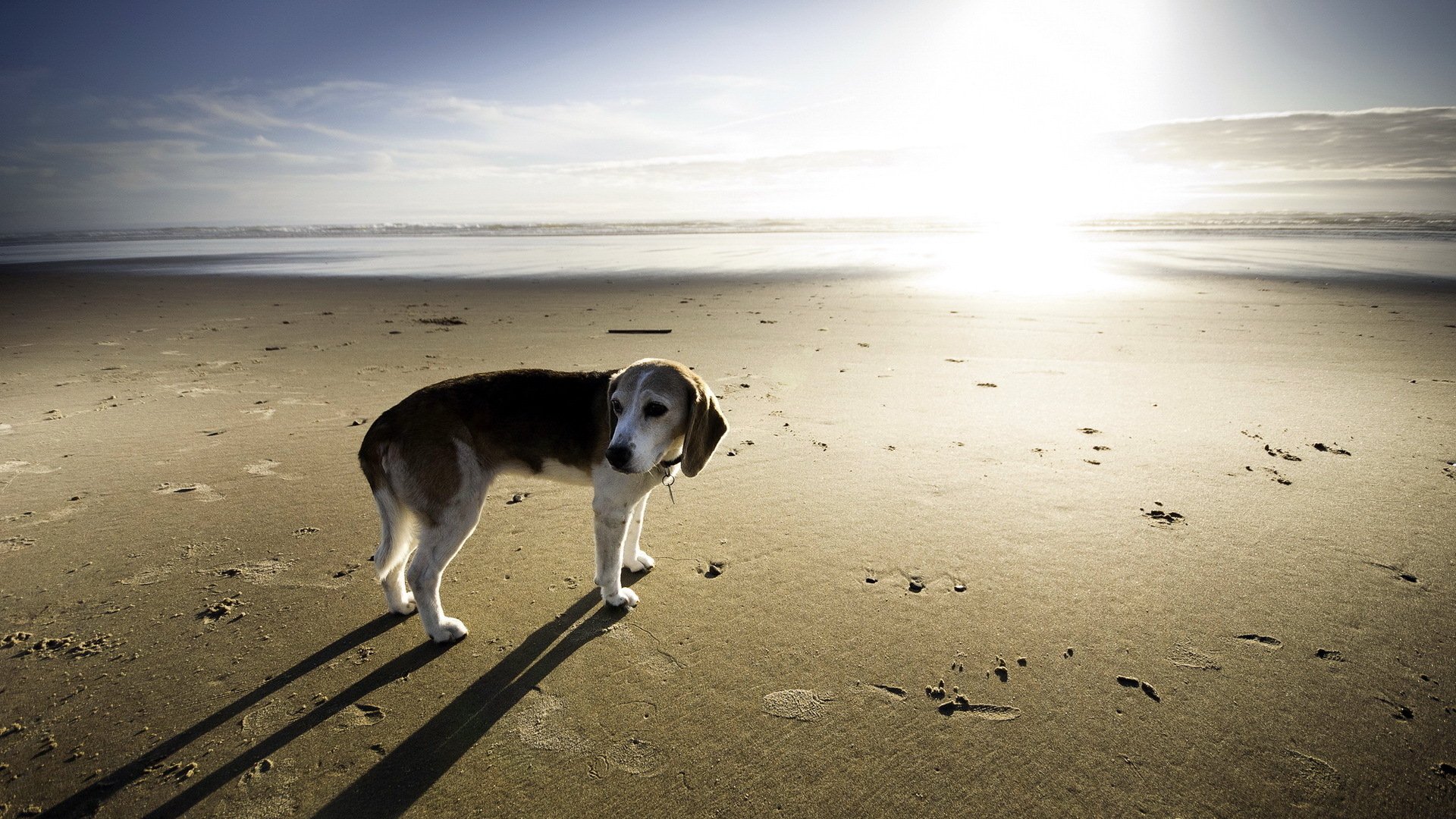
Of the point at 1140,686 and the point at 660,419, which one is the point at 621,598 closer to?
the point at 660,419

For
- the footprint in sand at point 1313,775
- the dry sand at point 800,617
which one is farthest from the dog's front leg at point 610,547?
the footprint in sand at point 1313,775

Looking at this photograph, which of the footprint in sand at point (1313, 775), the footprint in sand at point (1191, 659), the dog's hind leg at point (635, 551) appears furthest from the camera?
the dog's hind leg at point (635, 551)

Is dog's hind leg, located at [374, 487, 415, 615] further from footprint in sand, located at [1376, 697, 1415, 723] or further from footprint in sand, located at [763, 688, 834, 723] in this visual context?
footprint in sand, located at [1376, 697, 1415, 723]

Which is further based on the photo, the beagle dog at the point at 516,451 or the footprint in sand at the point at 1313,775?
the beagle dog at the point at 516,451

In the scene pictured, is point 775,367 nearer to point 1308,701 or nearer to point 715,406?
point 715,406

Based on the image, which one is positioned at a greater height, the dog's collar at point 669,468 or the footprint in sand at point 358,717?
the dog's collar at point 669,468

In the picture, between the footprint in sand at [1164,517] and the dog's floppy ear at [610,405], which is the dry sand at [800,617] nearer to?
the footprint in sand at [1164,517]

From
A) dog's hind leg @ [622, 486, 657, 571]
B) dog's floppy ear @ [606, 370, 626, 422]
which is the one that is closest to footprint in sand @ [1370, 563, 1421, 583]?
dog's hind leg @ [622, 486, 657, 571]

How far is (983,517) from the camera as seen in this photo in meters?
4.34

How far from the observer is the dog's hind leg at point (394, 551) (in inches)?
133

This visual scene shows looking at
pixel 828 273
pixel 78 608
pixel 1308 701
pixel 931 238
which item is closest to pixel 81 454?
→ pixel 78 608

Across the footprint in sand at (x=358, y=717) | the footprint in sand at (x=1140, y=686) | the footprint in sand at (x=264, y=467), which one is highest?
the footprint in sand at (x=264, y=467)

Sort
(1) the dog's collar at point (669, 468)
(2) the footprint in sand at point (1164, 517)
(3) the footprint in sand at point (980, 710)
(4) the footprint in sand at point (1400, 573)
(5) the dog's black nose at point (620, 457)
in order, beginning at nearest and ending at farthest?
1. (3) the footprint in sand at point (980, 710)
2. (5) the dog's black nose at point (620, 457)
3. (4) the footprint in sand at point (1400, 573)
4. (1) the dog's collar at point (669, 468)
5. (2) the footprint in sand at point (1164, 517)

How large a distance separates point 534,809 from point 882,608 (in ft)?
6.46
